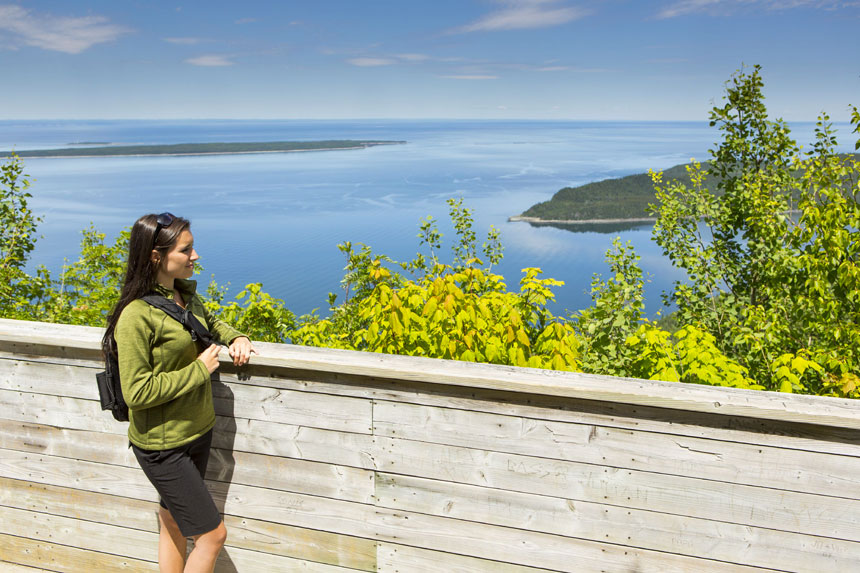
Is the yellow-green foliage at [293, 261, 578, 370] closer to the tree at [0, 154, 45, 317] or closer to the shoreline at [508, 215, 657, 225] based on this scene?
the tree at [0, 154, 45, 317]

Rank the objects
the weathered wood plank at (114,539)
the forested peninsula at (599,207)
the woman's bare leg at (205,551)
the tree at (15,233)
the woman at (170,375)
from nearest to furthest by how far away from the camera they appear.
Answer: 1. the woman at (170,375)
2. the woman's bare leg at (205,551)
3. the weathered wood plank at (114,539)
4. the tree at (15,233)
5. the forested peninsula at (599,207)

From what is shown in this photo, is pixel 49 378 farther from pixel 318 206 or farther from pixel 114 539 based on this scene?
pixel 318 206

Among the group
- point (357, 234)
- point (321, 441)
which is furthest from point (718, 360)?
point (357, 234)

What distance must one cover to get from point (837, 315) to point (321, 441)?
12.3 feet

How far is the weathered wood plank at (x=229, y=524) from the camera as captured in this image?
7.02 feet

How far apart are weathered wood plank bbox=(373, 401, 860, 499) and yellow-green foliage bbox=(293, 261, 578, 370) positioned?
0.64 metres

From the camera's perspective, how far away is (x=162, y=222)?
1.77 m

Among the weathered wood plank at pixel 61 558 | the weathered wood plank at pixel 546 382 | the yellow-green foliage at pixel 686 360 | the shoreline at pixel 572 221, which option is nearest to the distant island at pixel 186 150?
the shoreline at pixel 572 221

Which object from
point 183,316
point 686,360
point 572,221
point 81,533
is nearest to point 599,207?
point 572,221

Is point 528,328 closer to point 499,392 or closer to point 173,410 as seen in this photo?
point 499,392

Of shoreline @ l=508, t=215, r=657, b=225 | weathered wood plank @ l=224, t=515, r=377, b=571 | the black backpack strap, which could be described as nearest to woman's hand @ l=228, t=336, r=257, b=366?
the black backpack strap

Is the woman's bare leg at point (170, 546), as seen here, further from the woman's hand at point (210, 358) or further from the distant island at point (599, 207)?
the distant island at point (599, 207)

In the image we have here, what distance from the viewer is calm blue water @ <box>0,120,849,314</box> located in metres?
21.1

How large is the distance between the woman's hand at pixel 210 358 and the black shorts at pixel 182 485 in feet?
0.86
